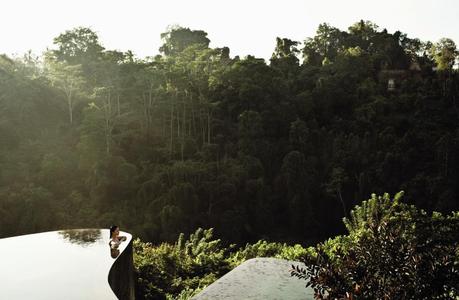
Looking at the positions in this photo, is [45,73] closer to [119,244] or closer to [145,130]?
[145,130]

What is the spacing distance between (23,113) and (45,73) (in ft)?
13.4

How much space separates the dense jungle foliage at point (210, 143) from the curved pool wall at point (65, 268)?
41.6 ft

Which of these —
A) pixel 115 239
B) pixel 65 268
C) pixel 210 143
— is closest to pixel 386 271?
pixel 65 268

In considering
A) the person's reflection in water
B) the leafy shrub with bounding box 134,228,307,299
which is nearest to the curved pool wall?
the person's reflection in water

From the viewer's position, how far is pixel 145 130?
80.2 feet

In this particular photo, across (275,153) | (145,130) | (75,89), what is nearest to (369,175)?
(275,153)

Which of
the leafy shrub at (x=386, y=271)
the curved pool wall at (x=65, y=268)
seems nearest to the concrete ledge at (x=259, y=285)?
the curved pool wall at (x=65, y=268)

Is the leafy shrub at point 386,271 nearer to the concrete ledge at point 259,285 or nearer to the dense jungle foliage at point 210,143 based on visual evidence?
the concrete ledge at point 259,285

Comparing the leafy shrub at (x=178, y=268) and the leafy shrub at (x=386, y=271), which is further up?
the leafy shrub at (x=386, y=271)

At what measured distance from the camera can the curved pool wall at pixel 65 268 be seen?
368 cm

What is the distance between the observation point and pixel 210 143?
2486cm

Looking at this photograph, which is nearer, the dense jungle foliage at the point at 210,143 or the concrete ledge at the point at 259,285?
the concrete ledge at the point at 259,285

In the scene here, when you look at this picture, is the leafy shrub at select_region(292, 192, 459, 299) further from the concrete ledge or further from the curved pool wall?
the curved pool wall

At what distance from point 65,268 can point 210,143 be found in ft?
67.5
